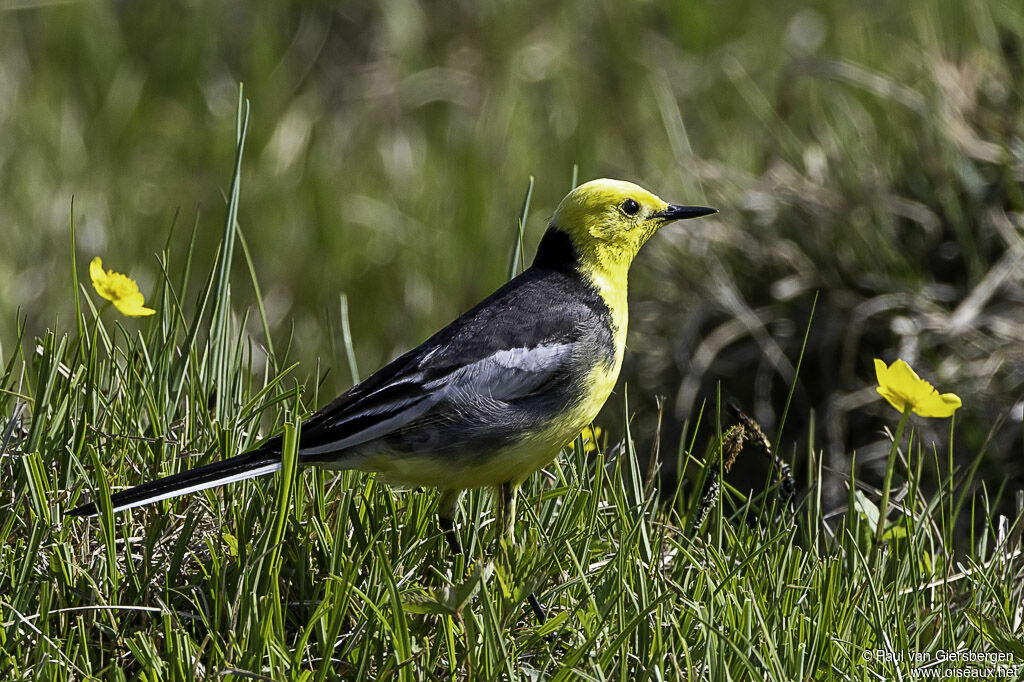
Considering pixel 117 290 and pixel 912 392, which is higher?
pixel 117 290

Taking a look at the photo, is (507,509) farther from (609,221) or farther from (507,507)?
(609,221)

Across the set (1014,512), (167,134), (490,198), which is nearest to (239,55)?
(167,134)

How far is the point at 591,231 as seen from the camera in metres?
3.98

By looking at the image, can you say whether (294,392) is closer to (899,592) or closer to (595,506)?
(595,506)

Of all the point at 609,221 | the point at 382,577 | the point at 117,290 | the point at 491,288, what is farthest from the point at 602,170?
the point at 382,577

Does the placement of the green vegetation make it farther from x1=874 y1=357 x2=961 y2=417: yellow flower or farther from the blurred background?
x1=874 y1=357 x2=961 y2=417: yellow flower

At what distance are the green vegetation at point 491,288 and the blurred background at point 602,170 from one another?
0.08 ft

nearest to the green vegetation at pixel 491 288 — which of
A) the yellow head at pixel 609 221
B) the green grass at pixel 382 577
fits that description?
the green grass at pixel 382 577

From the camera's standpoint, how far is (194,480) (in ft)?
9.99

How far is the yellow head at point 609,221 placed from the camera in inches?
156

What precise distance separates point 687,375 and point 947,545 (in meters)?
2.23

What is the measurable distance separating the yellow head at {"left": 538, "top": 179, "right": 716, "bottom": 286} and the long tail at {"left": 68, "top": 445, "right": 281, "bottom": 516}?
1.27 metres

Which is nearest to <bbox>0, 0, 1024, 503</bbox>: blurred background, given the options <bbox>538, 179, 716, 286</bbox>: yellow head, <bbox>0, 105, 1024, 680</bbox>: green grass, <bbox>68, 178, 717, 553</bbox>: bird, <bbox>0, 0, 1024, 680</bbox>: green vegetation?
<bbox>0, 0, 1024, 680</bbox>: green vegetation

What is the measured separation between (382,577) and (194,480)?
495 millimetres
